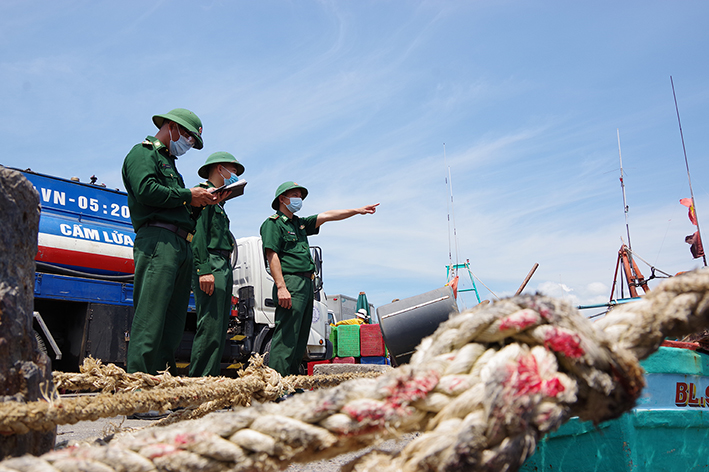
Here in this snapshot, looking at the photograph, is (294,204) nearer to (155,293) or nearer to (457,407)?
Result: (155,293)

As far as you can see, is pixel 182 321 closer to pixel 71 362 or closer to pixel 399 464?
pixel 399 464

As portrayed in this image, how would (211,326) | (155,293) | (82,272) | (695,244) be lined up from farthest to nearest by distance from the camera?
(695,244)
(82,272)
(211,326)
(155,293)

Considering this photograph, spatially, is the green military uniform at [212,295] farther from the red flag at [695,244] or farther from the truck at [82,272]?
the red flag at [695,244]

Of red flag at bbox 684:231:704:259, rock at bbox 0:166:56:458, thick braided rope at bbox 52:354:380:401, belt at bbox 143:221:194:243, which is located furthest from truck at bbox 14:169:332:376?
red flag at bbox 684:231:704:259

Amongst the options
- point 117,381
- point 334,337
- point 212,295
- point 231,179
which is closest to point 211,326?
point 212,295

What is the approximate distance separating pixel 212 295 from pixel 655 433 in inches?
128

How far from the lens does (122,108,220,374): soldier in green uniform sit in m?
3.32

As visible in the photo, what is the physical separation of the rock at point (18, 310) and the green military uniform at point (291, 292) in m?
3.67

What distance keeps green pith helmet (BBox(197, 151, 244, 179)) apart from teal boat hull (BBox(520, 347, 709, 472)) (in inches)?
142

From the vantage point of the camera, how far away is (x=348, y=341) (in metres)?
12.5

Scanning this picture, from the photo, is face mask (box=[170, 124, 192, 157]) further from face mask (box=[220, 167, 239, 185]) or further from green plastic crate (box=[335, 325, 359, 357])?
green plastic crate (box=[335, 325, 359, 357])

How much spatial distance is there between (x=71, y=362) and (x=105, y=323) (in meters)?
0.66

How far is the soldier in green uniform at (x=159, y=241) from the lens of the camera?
3.32 m

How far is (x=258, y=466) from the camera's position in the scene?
764mm
